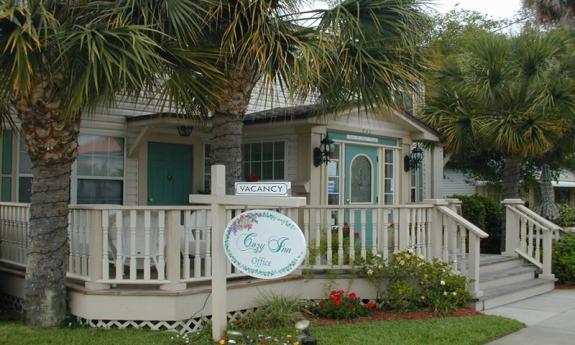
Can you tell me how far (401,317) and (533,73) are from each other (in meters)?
6.68

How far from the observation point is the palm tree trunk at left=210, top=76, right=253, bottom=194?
775cm

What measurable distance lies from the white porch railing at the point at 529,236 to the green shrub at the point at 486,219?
2427mm

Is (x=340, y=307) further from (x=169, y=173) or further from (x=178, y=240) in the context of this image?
(x=169, y=173)

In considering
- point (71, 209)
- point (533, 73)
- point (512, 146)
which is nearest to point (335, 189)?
point (512, 146)

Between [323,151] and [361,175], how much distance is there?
1684 mm

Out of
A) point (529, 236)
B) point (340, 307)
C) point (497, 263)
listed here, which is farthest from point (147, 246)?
point (529, 236)

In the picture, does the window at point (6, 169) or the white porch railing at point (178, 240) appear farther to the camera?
the window at point (6, 169)

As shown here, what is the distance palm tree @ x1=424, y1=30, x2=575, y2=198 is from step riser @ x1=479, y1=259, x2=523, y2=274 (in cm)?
226

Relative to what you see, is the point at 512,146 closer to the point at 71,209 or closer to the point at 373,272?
the point at 373,272

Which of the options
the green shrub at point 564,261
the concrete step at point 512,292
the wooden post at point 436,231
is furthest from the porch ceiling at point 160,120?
the green shrub at point 564,261

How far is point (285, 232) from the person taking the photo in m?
5.77

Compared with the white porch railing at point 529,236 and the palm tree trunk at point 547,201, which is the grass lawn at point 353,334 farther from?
the palm tree trunk at point 547,201

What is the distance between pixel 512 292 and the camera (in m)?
9.24

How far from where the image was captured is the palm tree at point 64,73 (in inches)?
221
